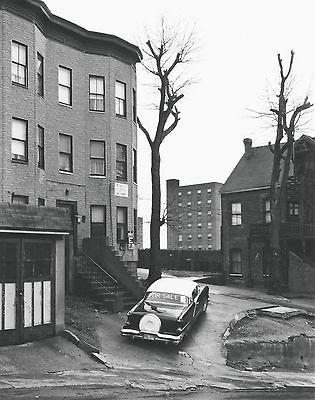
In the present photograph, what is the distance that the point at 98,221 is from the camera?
87.1 feet

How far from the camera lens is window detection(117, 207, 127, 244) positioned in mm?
27266

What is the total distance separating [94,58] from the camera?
2686 centimetres

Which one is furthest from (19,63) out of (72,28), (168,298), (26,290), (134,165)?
(168,298)

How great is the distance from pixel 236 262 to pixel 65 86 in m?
19.0

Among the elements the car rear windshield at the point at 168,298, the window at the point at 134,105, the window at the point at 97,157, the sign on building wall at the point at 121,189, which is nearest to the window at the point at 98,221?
the sign on building wall at the point at 121,189

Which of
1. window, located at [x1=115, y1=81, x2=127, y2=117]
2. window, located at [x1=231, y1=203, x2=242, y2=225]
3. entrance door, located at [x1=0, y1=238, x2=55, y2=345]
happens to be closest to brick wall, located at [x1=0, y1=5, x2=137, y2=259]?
window, located at [x1=115, y1=81, x2=127, y2=117]

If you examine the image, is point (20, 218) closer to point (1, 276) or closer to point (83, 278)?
point (1, 276)

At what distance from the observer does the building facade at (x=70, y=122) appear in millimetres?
21531

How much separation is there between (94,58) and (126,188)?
21.4 ft

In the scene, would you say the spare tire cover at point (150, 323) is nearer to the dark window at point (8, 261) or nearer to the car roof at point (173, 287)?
the car roof at point (173, 287)

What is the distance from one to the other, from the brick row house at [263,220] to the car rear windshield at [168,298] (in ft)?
53.8

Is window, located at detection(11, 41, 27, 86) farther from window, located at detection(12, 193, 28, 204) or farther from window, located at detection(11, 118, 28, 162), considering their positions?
window, located at detection(12, 193, 28, 204)

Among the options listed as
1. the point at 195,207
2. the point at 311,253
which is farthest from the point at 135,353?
the point at 195,207

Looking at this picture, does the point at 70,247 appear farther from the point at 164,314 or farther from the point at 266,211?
the point at 266,211
